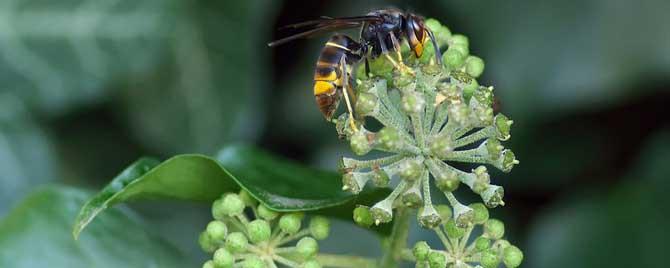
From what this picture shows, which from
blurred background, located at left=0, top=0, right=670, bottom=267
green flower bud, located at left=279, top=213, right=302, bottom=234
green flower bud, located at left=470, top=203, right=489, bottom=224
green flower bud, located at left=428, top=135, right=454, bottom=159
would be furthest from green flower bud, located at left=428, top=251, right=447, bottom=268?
blurred background, located at left=0, top=0, right=670, bottom=267

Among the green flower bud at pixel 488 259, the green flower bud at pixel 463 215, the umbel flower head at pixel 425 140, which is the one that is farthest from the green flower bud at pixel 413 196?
the green flower bud at pixel 488 259

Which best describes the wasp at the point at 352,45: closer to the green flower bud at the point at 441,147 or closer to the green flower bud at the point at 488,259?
the green flower bud at the point at 441,147

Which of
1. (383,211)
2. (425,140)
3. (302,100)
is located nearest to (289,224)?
(383,211)

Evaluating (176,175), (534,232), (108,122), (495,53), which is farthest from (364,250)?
(176,175)

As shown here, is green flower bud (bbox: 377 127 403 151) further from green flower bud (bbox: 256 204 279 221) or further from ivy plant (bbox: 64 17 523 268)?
green flower bud (bbox: 256 204 279 221)

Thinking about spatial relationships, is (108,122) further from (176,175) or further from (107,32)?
(176,175)

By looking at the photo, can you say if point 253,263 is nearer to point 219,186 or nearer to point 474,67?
point 219,186
